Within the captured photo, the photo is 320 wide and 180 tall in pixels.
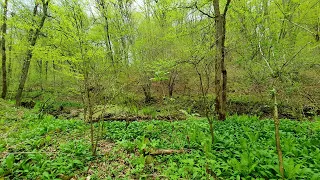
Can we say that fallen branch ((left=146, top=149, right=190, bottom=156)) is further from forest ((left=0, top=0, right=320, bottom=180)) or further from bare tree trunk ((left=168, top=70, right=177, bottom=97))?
bare tree trunk ((left=168, top=70, right=177, bottom=97))

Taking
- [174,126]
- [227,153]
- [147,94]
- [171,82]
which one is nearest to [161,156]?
[227,153]

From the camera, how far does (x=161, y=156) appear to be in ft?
12.7

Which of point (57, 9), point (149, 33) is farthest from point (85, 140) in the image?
point (149, 33)

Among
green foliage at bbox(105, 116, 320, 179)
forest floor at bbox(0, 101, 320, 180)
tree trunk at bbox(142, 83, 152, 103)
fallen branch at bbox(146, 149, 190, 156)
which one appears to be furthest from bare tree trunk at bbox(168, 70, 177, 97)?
fallen branch at bbox(146, 149, 190, 156)

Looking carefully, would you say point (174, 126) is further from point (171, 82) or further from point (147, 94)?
point (171, 82)

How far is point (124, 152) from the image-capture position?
13.4 feet

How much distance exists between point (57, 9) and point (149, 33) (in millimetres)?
6610

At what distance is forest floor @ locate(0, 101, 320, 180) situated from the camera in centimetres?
313

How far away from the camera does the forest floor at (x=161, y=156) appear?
313cm

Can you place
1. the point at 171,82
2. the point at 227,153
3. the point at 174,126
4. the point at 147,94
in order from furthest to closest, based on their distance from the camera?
the point at 171,82 < the point at 147,94 < the point at 174,126 < the point at 227,153

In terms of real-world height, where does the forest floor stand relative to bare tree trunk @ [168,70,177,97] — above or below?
below

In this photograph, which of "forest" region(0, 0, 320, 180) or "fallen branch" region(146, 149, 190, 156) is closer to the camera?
"forest" region(0, 0, 320, 180)

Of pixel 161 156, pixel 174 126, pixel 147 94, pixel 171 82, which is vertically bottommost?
pixel 161 156

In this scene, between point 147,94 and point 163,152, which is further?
point 147,94
